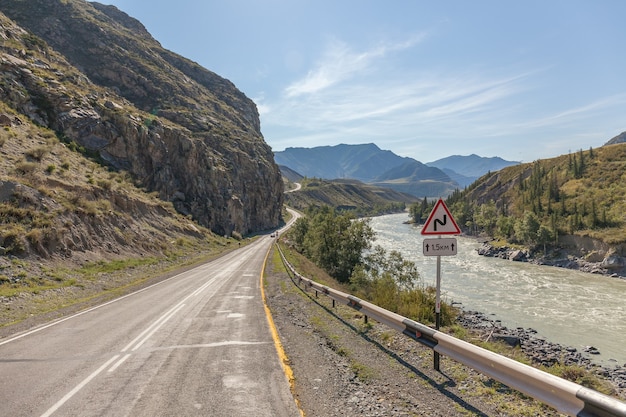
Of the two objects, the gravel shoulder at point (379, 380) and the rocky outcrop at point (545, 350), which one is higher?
the gravel shoulder at point (379, 380)

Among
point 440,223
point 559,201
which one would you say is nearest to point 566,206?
point 559,201

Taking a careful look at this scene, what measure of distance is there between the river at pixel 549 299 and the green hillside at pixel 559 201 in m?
17.4

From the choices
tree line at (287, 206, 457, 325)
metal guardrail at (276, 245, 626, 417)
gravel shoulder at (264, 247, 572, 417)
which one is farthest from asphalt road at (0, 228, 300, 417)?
tree line at (287, 206, 457, 325)

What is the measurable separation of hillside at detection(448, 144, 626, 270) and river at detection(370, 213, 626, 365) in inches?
497

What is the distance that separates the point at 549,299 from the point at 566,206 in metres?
62.2

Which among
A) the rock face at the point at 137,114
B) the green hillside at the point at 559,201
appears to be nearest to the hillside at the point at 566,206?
the green hillside at the point at 559,201

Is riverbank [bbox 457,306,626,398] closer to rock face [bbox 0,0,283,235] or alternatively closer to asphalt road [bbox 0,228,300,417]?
asphalt road [bbox 0,228,300,417]

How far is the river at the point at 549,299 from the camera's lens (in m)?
22.7

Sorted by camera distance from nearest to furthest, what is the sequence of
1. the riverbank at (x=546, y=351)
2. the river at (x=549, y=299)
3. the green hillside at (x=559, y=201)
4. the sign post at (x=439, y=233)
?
the sign post at (x=439, y=233) < the riverbank at (x=546, y=351) < the river at (x=549, y=299) < the green hillside at (x=559, y=201)

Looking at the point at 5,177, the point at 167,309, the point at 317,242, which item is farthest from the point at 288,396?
the point at 317,242

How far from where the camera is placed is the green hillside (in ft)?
218

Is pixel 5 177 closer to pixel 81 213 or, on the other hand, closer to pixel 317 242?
pixel 81 213

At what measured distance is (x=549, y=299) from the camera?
3322 cm

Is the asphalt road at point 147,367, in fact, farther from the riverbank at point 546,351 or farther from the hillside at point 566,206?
the hillside at point 566,206
